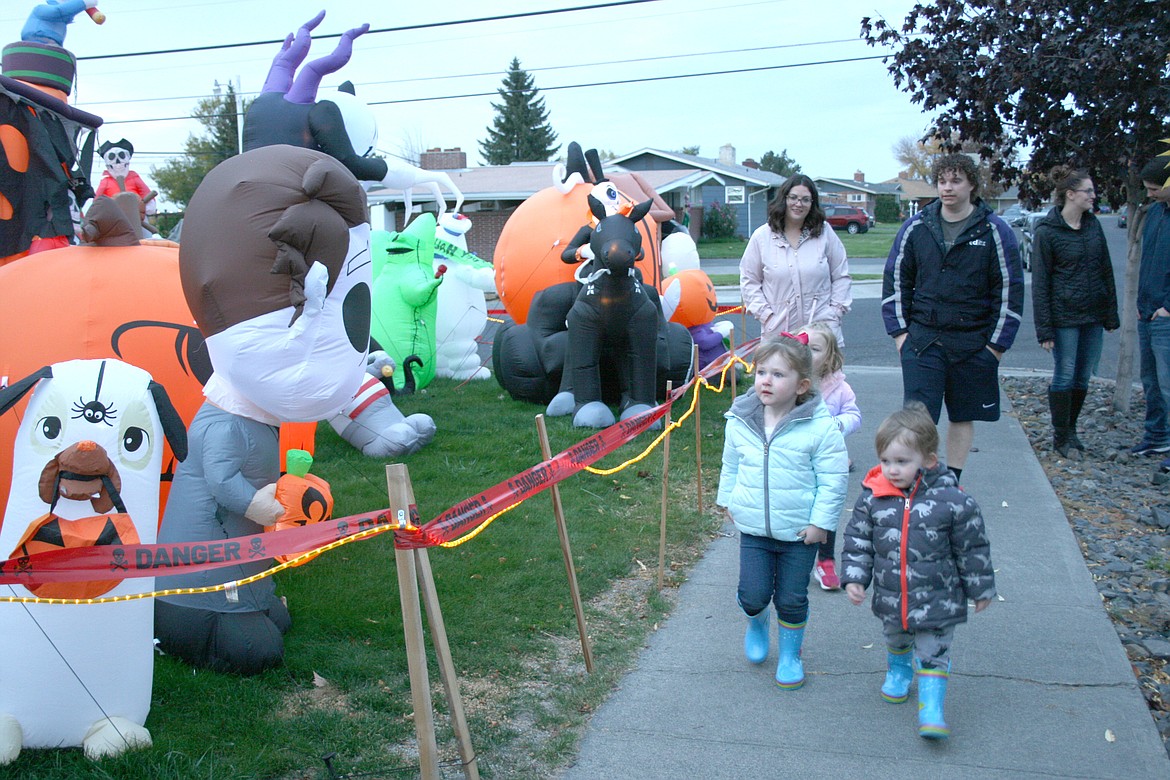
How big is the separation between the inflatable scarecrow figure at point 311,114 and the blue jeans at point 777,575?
2.93 metres

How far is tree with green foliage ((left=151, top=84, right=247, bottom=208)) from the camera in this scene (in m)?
43.7

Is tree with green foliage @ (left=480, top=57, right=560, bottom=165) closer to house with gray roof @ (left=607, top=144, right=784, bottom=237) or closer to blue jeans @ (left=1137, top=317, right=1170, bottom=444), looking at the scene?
house with gray roof @ (left=607, top=144, right=784, bottom=237)

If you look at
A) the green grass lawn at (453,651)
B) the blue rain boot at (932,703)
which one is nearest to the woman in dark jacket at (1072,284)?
the green grass lawn at (453,651)

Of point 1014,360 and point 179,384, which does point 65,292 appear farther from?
point 1014,360

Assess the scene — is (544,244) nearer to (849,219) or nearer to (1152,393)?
(1152,393)

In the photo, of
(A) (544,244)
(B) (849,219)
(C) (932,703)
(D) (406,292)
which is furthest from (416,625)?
(B) (849,219)

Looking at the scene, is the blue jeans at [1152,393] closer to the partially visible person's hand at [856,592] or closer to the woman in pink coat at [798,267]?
the woman in pink coat at [798,267]

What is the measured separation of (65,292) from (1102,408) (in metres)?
8.59

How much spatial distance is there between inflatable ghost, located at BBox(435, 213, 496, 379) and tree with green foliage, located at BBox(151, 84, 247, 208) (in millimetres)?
34947

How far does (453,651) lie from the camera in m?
4.30

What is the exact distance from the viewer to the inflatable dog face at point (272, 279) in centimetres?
394

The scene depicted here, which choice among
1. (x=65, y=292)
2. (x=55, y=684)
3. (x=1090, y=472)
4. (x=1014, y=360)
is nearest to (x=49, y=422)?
(x=55, y=684)

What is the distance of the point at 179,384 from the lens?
15.1ft

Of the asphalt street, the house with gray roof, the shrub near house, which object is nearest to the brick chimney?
the house with gray roof
